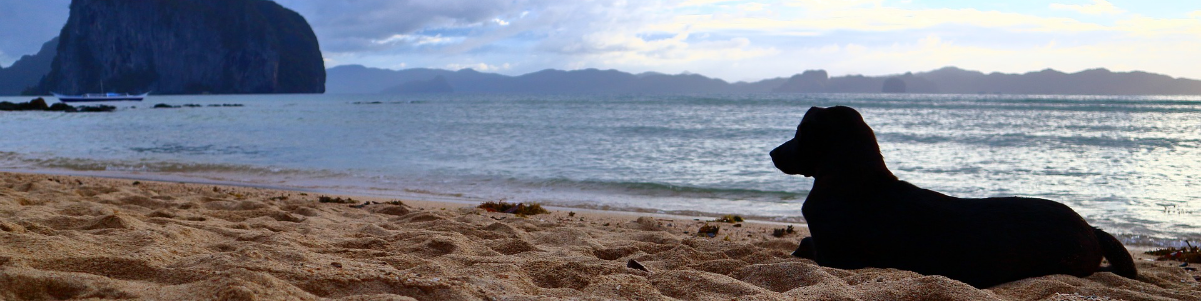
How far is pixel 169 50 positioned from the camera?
128 metres

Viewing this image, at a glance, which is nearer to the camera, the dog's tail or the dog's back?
the dog's back

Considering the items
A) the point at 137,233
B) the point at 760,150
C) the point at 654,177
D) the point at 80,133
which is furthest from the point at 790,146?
the point at 80,133

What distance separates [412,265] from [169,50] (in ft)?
495

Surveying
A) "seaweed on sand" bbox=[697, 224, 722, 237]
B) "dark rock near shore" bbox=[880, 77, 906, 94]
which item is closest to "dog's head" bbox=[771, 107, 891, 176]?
"seaweed on sand" bbox=[697, 224, 722, 237]

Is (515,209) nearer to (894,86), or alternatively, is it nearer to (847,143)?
(847,143)

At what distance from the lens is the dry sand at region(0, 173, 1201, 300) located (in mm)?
2713

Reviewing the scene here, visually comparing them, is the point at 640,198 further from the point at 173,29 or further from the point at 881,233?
the point at 173,29

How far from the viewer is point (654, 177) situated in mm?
10438

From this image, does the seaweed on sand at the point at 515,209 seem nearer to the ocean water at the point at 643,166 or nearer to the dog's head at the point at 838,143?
the ocean water at the point at 643,166

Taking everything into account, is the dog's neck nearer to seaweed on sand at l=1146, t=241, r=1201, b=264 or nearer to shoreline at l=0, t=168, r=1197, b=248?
seaweed on sand at l=1146, t=241, r=1201, b=264

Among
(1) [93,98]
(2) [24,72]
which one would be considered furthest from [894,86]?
(2) [24,72]

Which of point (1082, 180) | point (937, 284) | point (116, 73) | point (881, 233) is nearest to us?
point (937, 284)

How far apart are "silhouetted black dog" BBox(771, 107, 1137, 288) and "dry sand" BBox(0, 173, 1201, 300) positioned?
0.13 m

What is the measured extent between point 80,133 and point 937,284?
24.6m
